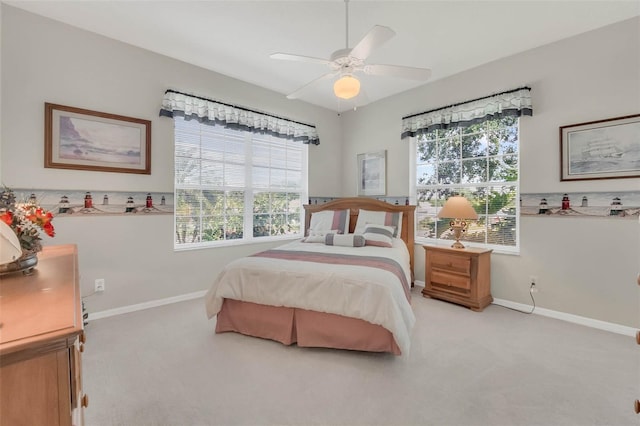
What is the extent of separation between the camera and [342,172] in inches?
201

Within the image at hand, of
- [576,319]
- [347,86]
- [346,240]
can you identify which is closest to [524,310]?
[576,319]

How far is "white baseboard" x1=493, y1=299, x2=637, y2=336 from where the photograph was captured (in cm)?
Answer: 258

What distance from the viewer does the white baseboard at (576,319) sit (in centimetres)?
258

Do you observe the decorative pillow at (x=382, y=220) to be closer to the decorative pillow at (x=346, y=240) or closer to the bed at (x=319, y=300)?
the decorative pillow at (x=346, y=240)

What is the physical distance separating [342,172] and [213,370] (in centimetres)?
377

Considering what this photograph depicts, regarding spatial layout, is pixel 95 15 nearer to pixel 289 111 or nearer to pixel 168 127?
pixel 168 127

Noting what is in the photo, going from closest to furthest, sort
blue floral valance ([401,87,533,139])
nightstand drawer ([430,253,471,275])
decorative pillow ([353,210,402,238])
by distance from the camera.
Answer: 1. blue floral valance ([401,87,533,139])
2. nightstand drawer ([430,253,471,275])
3. decorative pillow ([353,210,402,238])

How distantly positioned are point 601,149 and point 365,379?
2.95 m

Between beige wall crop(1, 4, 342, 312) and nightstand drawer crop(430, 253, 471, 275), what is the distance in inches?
103

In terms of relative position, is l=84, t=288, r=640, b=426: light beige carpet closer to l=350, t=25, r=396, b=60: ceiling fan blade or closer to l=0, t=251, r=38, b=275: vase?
l=0, t=251, r=38, b=275: vase

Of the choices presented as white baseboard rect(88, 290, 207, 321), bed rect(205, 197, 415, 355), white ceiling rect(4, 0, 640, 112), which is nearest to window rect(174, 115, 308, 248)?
white baseboard rect(88, 290, 207, 321)

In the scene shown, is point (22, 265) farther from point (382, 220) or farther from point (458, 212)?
point (458, 212)

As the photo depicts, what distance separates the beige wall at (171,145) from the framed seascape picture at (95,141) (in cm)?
8

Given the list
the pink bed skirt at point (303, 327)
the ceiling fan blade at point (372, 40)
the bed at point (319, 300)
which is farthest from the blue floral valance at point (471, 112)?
the pink bed skirt at point (303, 327)
